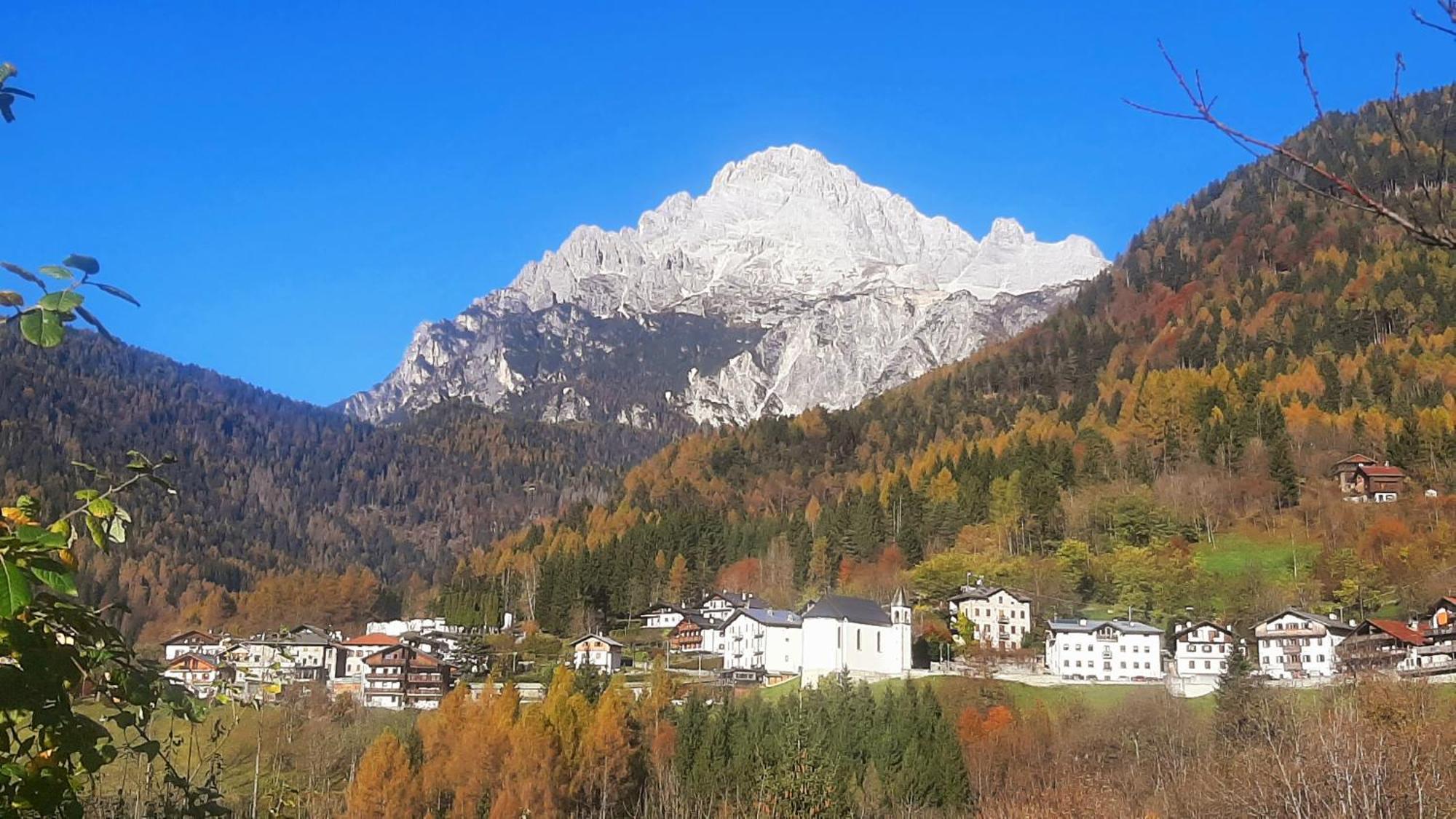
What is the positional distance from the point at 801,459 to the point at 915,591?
47.9m

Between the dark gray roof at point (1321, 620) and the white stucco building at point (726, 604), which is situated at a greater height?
the white stucco building at point (726, 604)

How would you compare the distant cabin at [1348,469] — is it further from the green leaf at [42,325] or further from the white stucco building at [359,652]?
the green leaf at [42,325]

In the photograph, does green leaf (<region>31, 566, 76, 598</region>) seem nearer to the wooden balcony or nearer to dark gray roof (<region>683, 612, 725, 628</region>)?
the wooden balcony

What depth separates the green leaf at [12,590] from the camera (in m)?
2.14

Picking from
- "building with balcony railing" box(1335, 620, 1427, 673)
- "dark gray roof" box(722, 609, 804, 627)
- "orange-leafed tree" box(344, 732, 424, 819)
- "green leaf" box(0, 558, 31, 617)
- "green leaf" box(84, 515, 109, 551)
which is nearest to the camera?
"green leaf" box(0, 558, 31, 617)

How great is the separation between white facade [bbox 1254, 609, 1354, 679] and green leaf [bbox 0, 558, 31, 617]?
57.1m

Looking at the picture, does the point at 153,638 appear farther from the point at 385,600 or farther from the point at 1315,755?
the point at 1315,755

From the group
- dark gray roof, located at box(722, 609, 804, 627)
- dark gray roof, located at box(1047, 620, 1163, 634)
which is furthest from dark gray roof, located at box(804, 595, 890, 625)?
dark gray roof, located at box(1047, 620, 1163, 634)

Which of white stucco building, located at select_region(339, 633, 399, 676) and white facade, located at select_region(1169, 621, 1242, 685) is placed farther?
white stucco building, located at select_region(339, 633, 399, 676)

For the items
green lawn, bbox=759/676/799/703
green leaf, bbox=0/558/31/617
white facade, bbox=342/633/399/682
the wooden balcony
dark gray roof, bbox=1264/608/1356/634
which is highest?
dark gray roof, bbox=1264/608/1356/634

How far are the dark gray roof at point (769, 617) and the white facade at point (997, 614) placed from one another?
8.90 m

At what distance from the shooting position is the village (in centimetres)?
5231

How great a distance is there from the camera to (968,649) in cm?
6075

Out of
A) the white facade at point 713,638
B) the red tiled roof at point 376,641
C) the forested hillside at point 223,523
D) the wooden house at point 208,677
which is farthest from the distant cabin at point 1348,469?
the wooden house at point 208,677
